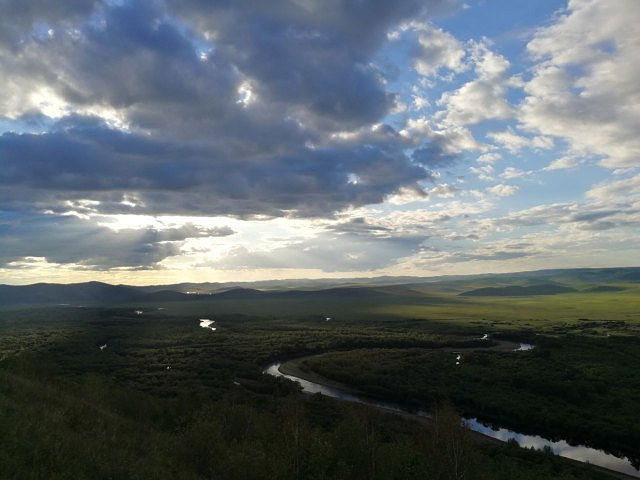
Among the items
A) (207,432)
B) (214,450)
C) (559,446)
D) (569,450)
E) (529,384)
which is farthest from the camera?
(529,384)

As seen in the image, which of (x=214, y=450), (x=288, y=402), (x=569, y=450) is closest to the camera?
(x=214, y=450)

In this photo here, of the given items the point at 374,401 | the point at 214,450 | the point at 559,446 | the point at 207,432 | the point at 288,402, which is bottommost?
the point at 559,446

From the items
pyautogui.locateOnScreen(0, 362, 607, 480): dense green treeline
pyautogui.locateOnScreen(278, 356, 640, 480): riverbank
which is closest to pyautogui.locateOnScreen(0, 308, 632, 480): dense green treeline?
pyautogui.locateOnScreen(0, 362, 607, 480): dense green treeline

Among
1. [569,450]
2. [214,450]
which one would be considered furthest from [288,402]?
[569,450]

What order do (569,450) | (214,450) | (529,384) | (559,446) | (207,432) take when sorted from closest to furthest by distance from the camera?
(214,450) < (207,432) < (569,450) < (559,446) < (529,384)

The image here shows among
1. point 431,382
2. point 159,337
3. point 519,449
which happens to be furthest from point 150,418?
point 159,337

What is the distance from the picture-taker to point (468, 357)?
87.4m

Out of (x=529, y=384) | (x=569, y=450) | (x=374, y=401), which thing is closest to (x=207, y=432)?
(x=569, y=450)

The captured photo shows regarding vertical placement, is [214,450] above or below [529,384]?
above

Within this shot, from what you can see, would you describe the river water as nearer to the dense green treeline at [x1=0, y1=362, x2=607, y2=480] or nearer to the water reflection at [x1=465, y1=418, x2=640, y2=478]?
the water reflection at [x1=465, y1=418, x2=640, y2=478]

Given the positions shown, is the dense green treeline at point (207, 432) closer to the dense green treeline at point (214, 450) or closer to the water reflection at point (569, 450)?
the dense green treeline at point (214, 450)

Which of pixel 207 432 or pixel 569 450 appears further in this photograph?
pixel 569 450

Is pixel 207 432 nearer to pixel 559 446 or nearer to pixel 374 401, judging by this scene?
pixel 559 446

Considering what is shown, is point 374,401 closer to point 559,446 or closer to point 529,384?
point 529,384
